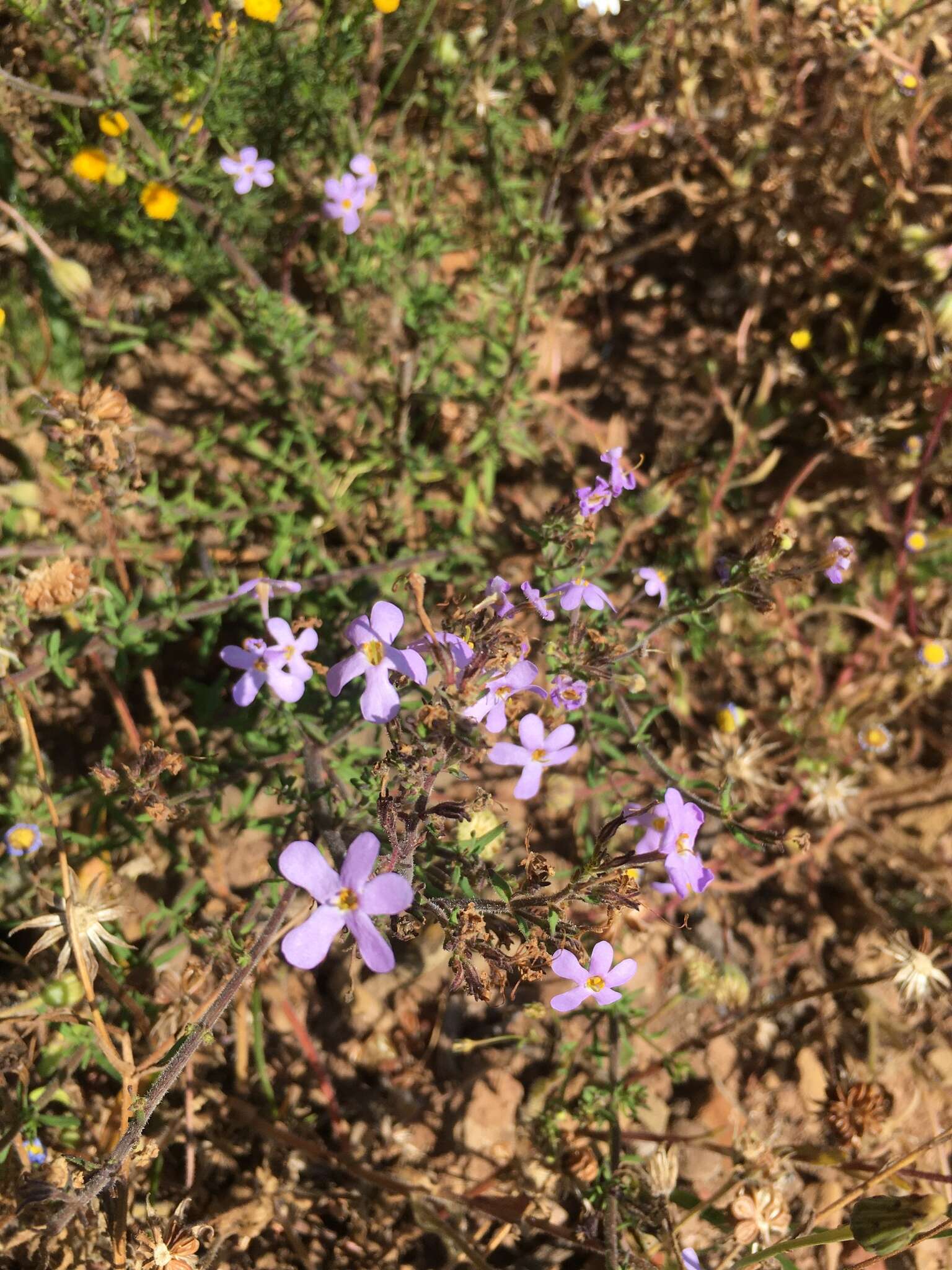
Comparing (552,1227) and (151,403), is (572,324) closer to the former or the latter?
(151,403)

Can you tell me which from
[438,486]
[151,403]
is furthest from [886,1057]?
[151,403]

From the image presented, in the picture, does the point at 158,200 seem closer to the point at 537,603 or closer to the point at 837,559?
the point at 537,603

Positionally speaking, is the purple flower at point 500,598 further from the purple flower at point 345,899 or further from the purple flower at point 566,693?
the purple flower at point 345,899

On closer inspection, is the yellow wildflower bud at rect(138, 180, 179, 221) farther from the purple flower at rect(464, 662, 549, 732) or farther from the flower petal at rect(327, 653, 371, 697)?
the purple flower at rect(464, 662, 549, 732)

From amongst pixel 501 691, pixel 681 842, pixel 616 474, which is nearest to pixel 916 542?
pixel 616 474

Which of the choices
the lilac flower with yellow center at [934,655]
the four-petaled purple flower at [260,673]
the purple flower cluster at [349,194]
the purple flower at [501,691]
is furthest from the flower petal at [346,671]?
the lilac flower with yellow center at [934,655]

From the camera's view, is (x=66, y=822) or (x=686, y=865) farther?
(x=66, y=822)
